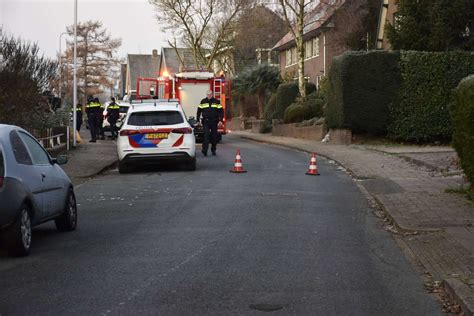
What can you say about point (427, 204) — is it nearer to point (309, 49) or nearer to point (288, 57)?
point (309, 49)

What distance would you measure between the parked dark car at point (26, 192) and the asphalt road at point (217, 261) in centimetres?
26

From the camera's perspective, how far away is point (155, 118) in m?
18.2

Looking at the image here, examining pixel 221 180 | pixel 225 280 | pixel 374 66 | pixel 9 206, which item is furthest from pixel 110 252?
pixel 374 66

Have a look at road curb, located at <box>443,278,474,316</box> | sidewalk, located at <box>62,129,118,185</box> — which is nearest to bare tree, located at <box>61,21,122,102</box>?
sidewalk, located at <box>62,129,118,185</box>

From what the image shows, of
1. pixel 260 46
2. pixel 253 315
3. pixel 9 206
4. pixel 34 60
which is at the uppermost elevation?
pixel 260 46

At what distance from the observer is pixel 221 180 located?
1611 cm

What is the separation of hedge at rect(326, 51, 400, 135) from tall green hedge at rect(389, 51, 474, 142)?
443mm

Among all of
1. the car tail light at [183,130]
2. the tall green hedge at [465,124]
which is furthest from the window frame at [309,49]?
the tall green hedge at [465,124]

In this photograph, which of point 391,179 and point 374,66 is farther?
point 374,66

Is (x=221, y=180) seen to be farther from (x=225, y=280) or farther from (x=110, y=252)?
(x=225, y=280)

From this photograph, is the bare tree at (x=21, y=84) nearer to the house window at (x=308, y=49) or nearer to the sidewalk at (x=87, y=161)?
the sidewalk at (x=87, y=161)

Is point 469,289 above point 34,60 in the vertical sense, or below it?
below

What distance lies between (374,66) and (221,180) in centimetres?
1198

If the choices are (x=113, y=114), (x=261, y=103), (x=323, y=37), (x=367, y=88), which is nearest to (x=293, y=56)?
(x=261, y=103)
